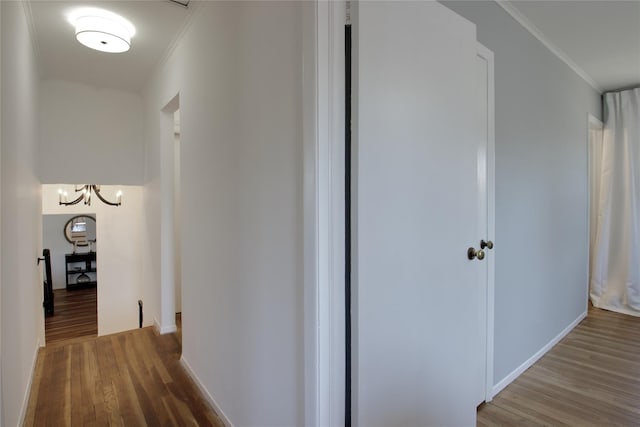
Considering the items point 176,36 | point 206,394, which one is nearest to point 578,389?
point 206,394

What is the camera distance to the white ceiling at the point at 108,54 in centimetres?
202

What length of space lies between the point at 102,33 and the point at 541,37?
3.17 meters

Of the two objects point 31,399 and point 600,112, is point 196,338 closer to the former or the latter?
point 31,399

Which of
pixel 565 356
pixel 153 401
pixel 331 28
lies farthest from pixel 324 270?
pixel 565 356

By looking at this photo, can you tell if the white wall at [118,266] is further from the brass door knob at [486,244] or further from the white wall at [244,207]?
the brass door knob at [486,244]

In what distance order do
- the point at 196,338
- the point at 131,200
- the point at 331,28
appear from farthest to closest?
the point at 131,200 < the point at 196,338 < the point at 331,28

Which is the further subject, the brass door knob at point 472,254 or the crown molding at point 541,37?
the crown molding at point 541,37

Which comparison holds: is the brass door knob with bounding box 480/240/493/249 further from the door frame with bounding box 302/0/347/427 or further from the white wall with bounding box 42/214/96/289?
the white wall with bounding box 42/214/96/289

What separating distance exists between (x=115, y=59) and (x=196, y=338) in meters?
2.53

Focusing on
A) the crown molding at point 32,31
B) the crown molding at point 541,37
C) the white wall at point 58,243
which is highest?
the crown molding at point 32,31

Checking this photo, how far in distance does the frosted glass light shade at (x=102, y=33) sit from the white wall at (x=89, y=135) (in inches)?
58.8

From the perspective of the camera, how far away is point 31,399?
2006 mm

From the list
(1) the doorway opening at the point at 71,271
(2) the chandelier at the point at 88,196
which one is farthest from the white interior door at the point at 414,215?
(1) the doorway opening at the point at 71,271

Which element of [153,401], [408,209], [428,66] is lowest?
[153,401]
